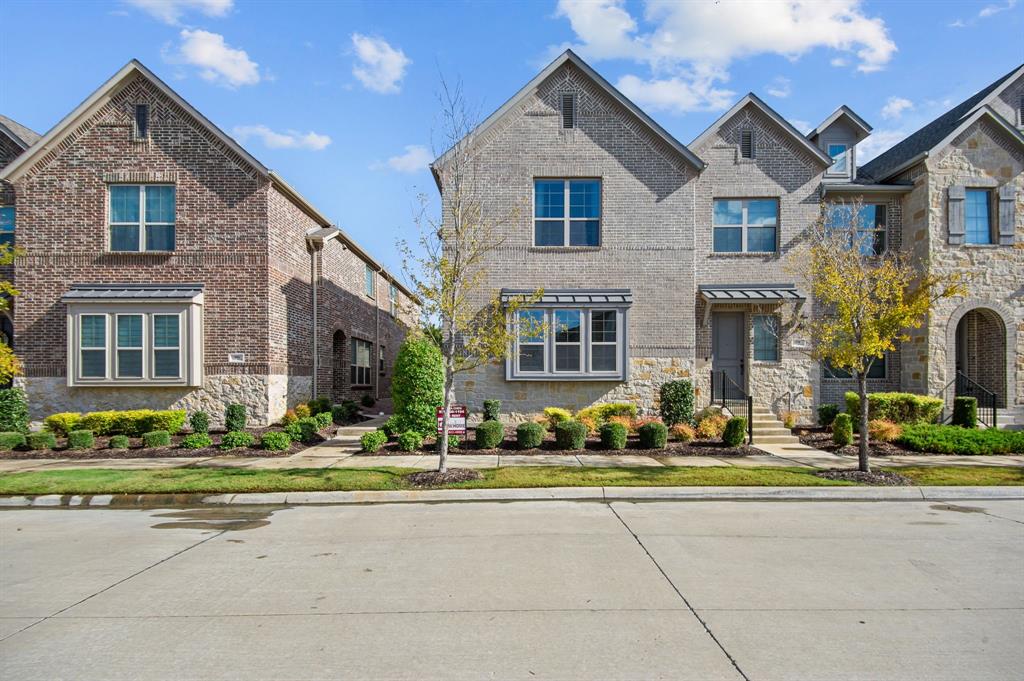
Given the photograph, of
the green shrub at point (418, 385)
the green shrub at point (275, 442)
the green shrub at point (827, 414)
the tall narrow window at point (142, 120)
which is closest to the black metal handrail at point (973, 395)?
the green shrub at point (827, 414)

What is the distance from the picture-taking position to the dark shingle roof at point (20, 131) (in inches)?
707

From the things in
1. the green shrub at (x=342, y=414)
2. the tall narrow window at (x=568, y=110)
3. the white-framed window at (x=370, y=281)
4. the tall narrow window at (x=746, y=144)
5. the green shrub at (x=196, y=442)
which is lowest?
the green shrub at (x=196, y=442)

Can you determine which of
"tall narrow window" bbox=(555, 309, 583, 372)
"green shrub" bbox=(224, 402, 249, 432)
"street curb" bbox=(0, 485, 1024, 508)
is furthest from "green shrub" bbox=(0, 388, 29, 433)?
"tall narrow window" bbox=(555, 309, 583, 372)

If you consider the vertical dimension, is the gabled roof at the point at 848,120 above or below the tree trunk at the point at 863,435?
above

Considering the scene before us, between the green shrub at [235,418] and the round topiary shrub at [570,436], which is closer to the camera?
the round topiary shrub at [570,436]

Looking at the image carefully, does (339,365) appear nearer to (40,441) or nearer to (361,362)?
(361,362)

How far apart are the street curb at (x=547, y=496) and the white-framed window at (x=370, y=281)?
613 inches

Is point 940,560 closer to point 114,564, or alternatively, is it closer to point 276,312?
point 114,564

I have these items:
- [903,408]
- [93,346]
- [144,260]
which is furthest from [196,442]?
[903,408]

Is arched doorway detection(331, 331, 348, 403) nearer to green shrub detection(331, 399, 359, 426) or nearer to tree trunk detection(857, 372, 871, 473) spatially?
green shrub detection(331, 399, 359, 426)

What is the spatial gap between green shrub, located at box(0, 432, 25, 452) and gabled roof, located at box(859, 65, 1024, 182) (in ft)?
80.3

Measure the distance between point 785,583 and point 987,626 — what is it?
4.85ft

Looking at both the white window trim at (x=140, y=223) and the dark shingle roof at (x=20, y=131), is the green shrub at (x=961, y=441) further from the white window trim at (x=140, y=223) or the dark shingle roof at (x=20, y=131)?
the dark shingle roof at (x=20, y=131)

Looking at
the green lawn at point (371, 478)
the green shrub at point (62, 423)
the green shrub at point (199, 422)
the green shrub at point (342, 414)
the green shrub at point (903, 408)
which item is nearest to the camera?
the green lawn at point (371, 478)
